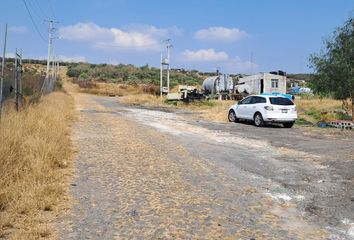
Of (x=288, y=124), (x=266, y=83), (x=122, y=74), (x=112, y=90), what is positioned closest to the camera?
(x=288, y=124)

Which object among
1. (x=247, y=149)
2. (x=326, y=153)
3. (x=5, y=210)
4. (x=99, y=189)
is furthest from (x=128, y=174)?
(x=326, y=153)

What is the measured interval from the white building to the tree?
123 feet

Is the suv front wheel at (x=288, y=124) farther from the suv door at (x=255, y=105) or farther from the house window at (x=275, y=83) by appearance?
the house window at (x=275, y=83)

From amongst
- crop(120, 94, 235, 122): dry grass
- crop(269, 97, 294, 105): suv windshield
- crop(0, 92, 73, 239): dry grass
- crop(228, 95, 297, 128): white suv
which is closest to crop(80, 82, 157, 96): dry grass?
crop(120, 94, 235, 122): dry grass

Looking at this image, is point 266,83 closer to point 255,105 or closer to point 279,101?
point 255,105

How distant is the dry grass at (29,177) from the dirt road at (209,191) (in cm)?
34

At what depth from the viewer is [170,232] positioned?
19.1ft

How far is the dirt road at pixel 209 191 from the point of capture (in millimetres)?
6000

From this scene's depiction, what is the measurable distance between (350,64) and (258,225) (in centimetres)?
1929

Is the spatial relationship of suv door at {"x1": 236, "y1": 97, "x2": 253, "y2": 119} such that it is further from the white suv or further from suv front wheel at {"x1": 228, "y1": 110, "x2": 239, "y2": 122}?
suv front wheel at {"x1": 228, "y1": 110, "x2": 239, "y2": 122}

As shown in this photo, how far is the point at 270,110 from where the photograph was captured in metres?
23.4

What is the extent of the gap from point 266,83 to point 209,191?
2228 inches

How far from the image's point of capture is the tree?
2358cm

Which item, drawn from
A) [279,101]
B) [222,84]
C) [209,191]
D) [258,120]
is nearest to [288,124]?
[279,101]
